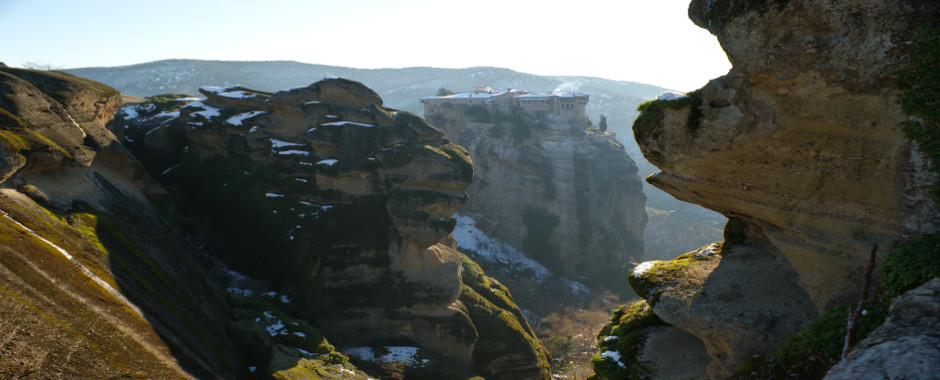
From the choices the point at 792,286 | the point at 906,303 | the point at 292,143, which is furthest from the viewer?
the point at 292,143

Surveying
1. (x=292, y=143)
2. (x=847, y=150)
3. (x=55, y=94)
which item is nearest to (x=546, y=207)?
(x=292, y=143)

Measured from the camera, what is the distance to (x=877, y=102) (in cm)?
731

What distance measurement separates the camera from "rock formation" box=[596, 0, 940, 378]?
23.6 ft

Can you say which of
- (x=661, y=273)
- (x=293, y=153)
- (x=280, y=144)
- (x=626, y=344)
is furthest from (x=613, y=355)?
(x=280, y=144)

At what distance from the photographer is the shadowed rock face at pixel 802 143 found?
7168mm

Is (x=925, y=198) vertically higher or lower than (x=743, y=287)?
higher

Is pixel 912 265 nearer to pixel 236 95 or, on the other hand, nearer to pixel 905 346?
pixel 905 346

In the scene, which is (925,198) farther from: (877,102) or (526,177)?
(526,177)

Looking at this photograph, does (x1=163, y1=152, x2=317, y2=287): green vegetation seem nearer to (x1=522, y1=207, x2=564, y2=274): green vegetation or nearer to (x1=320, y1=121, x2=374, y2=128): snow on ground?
(x1=320, y1=121, x2=374, y2=128): snow on ground

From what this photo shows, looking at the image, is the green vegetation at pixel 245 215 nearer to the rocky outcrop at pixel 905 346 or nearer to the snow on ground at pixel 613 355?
the snow on ground at pixel 613 355

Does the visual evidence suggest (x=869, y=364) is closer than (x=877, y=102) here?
Yes

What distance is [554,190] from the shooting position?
188 ft

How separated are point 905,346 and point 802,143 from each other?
423cm

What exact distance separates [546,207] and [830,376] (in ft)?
172
